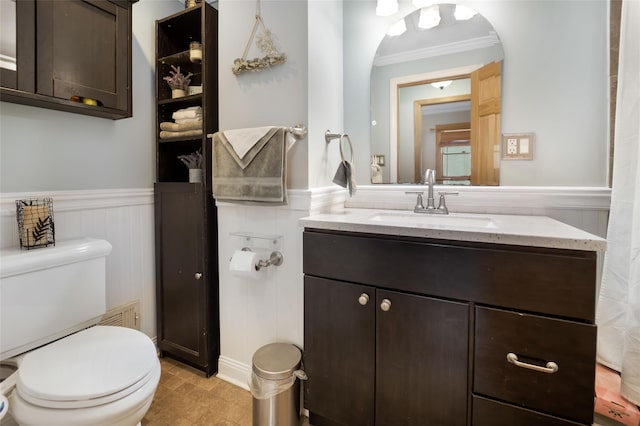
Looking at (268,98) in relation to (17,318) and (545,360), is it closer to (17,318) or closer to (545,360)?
(17,318)

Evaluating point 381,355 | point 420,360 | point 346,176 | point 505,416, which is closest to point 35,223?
point 346,176

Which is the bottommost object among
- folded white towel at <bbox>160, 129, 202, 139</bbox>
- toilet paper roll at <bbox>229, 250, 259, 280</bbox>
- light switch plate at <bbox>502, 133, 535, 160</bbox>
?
toilet paper roll at <bbox>229, 250, 259, 280</bbox>

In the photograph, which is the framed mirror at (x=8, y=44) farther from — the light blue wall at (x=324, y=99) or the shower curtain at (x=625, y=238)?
the shower curtain at (x=625, y=238)

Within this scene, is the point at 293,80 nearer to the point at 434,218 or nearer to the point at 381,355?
the point at 434,218

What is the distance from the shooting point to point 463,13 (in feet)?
4.95

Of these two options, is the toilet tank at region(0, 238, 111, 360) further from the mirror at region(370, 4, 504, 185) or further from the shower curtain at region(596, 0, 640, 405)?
the shower curtain at region(596, 0, 640, 405)

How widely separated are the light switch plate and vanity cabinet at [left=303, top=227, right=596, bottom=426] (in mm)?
706

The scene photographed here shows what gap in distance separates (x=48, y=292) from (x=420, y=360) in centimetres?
141

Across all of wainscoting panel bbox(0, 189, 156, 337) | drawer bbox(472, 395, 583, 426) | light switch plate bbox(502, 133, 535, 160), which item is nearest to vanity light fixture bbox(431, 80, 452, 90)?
light switch plate bbox(502, 133, 535, 160)

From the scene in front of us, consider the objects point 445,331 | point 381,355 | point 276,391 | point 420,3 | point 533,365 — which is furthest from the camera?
point 420,3

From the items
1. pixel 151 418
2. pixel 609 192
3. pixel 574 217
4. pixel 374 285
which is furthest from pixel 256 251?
pixel 609 192

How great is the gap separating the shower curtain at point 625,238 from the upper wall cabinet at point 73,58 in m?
2.09

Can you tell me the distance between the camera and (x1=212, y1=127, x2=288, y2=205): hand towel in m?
1.36

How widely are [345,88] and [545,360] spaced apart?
1531mm
